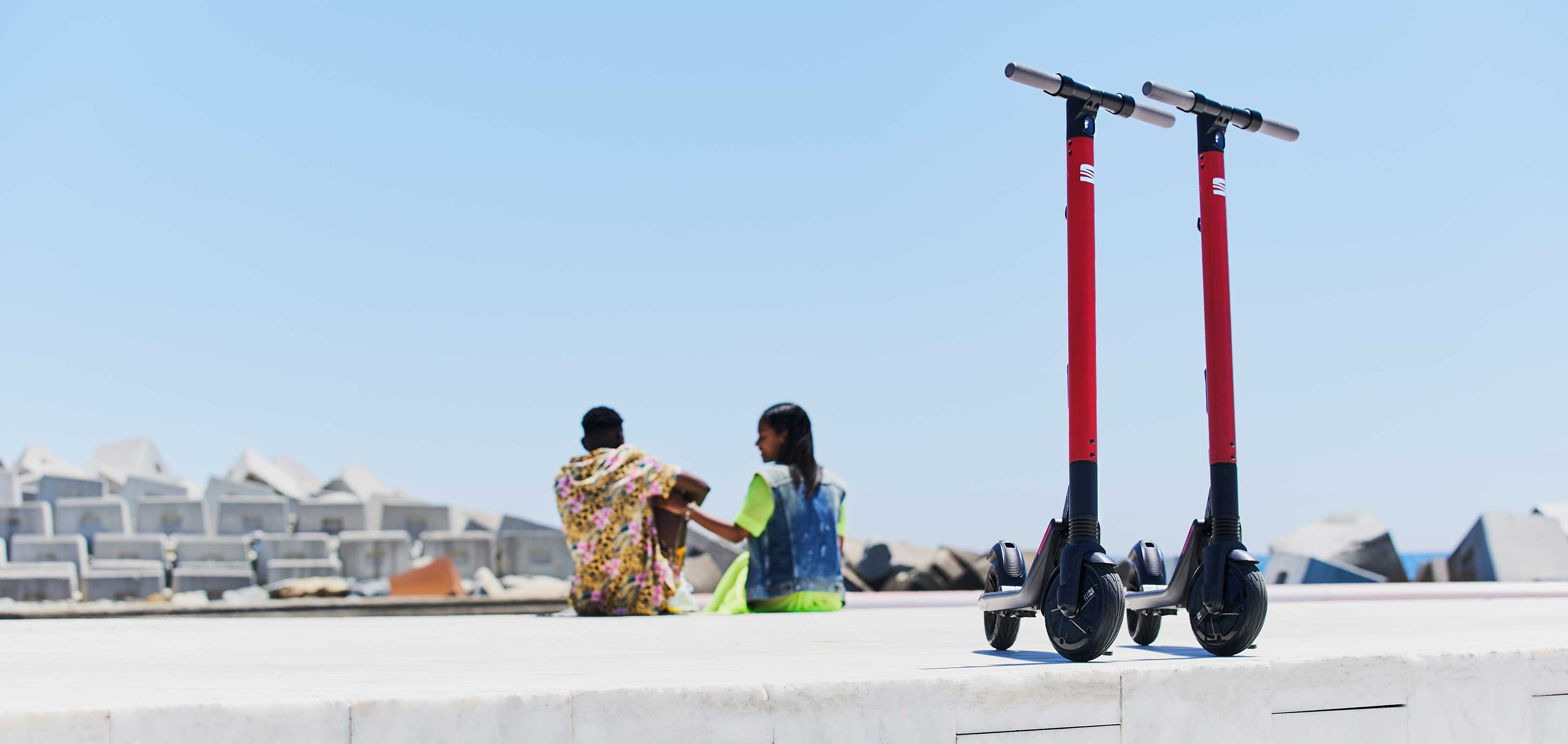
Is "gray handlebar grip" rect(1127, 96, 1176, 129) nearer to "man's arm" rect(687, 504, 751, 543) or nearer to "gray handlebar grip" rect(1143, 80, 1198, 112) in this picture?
"gray handlebar grip" rect(1143, 80, 1198, 112)

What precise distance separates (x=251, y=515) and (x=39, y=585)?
2195 mm

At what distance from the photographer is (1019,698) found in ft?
7.80

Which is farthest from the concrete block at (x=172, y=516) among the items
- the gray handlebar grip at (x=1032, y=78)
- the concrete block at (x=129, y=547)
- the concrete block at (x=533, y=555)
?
the gray handlebar grip at (x=1032, y=78)

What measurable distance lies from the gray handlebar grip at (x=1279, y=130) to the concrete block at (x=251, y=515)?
13.0 metres

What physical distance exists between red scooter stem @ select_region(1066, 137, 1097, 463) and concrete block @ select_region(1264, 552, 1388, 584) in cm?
971

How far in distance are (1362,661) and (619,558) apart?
13.7 ft

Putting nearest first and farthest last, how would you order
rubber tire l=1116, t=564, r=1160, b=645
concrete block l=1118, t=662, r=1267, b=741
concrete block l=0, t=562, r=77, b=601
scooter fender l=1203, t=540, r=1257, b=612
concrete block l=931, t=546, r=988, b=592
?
concrete block l=1118, t=662, r=1267, b=741, scooter fender l=1203, t=540, r=1257, b=612, rubber tire l=1116, t=564, r=1160, b=645, concrete block l=931, t=546, r=988, b=592, concrete block l=0, t=562, r=77, b=601

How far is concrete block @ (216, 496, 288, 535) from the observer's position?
14023 mm

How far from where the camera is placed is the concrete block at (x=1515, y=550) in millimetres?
11914

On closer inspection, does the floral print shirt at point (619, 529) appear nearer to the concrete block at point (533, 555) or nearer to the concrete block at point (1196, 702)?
the concrete block at point (1196, 702)

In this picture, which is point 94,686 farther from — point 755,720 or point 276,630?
point 276,630

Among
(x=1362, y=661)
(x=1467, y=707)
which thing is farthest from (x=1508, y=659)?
(x=1362, y=661)

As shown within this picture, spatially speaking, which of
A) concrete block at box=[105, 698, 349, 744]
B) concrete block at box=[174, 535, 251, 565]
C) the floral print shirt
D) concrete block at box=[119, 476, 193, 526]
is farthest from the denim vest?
concrete block at box=[119, 476, 193, 526]

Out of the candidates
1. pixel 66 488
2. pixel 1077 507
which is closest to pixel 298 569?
pixel 66 488
